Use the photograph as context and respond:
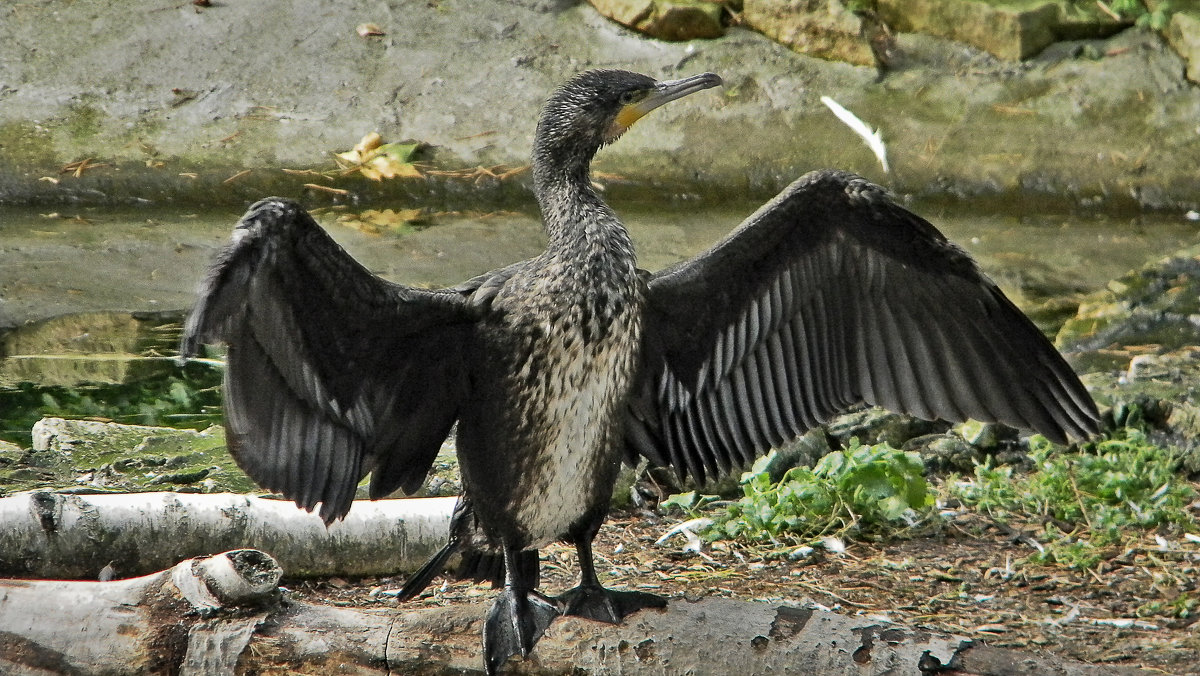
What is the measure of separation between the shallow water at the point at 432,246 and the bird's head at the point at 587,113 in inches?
127

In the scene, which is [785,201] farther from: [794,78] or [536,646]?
[794,78]

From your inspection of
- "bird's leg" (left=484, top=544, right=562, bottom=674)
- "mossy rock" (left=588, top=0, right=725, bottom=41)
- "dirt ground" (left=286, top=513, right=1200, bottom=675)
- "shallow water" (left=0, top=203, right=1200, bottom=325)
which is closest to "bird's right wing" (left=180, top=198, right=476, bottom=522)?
"bird's leg" (left=484, top=544, right=562, bottom=674)

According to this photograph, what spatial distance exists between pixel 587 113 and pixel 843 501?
1.58 metres

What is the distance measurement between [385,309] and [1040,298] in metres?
4.36

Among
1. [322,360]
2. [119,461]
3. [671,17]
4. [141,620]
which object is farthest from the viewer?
[671,17]

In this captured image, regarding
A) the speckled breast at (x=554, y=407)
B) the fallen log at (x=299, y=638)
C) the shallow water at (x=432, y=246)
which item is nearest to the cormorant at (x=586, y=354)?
the speckled breast at (x=554, y=407)

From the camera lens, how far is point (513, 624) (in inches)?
116

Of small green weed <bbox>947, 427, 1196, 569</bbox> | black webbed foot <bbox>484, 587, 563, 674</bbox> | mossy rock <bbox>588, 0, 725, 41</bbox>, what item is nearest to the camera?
black webbed foot <bbox>484, 587, 563, 674</bbox>

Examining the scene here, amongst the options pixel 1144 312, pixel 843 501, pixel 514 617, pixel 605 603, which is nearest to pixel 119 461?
pixel 514 617

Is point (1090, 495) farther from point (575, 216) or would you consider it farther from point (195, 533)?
point (195, 533)

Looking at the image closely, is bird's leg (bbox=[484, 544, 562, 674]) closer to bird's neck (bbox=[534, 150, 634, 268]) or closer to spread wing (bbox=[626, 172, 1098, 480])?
spread wing (bbox=[626, 172, 1098, 480])

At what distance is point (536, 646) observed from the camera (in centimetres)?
294

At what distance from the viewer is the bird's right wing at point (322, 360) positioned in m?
2.64

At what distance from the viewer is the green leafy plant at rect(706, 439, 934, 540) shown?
4062mm
